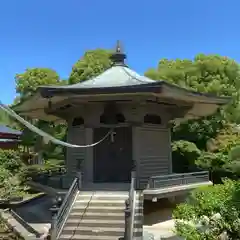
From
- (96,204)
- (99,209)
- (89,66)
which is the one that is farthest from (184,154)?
(99,209)

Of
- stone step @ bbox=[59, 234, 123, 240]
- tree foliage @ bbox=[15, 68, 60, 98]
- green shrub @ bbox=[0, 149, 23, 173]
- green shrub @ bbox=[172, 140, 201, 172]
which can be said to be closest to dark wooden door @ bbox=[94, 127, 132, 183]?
stone step @ bbox=[59, 234, 123, 240]

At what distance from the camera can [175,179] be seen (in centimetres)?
1393

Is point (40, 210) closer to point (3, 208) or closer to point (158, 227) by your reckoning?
point (3, 208)

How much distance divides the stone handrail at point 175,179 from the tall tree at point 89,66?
15.8 metres

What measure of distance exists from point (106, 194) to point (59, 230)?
244 centimetres

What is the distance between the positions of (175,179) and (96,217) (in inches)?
147

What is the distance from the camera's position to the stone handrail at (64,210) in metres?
10.7

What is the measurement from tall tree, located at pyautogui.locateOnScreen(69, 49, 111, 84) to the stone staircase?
17.7 meters

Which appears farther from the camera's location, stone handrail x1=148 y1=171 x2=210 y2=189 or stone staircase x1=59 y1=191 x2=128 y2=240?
stone handrail x1=148 y1=171 x2=210 y2=189

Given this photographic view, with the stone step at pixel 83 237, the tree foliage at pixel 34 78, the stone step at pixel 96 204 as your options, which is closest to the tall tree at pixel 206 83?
the stone step at pixel 96 204

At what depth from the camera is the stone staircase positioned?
429 inches

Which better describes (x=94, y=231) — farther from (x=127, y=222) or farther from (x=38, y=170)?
(x=38, y=170)

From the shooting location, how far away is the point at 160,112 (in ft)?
50.6

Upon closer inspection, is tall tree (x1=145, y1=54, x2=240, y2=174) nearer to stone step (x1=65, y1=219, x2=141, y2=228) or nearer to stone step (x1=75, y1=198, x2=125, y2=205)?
stone step (x1=75, y1=198, x2=125, y2=205)
